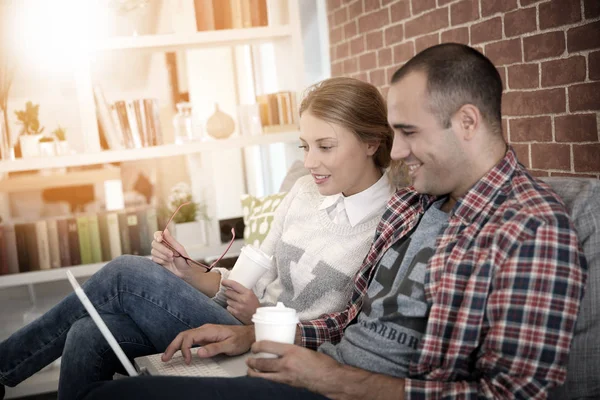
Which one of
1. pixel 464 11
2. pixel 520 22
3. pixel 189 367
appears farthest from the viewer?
pixel 464 11

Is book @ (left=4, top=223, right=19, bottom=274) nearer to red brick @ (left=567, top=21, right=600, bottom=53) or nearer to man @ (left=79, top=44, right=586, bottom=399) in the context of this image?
man @ (left=79, top=44, right=586, bottom=399)

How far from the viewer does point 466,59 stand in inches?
54.1

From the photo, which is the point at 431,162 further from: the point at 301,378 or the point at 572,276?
the point at 301,378

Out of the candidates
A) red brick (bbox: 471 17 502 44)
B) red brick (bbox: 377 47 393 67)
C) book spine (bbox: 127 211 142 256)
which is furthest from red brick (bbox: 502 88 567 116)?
book spine (bbox: 127 211 142 256)

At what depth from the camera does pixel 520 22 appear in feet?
7.18

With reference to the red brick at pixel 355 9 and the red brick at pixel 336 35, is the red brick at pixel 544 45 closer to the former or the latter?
the red brick at pixel 355 9

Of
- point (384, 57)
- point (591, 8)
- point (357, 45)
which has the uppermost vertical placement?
point (357, 45)

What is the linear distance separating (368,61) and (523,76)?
52.0 inches

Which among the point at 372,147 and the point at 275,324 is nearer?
the point at 275,324

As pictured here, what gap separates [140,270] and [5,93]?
1629 millimetres

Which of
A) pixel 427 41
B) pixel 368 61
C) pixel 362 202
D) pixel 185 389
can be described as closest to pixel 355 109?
pixel 362 202

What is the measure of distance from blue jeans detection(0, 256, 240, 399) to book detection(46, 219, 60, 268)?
1.25 meters

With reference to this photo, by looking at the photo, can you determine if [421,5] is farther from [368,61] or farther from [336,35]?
[336,35]

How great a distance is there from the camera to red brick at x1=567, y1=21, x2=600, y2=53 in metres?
1.85
